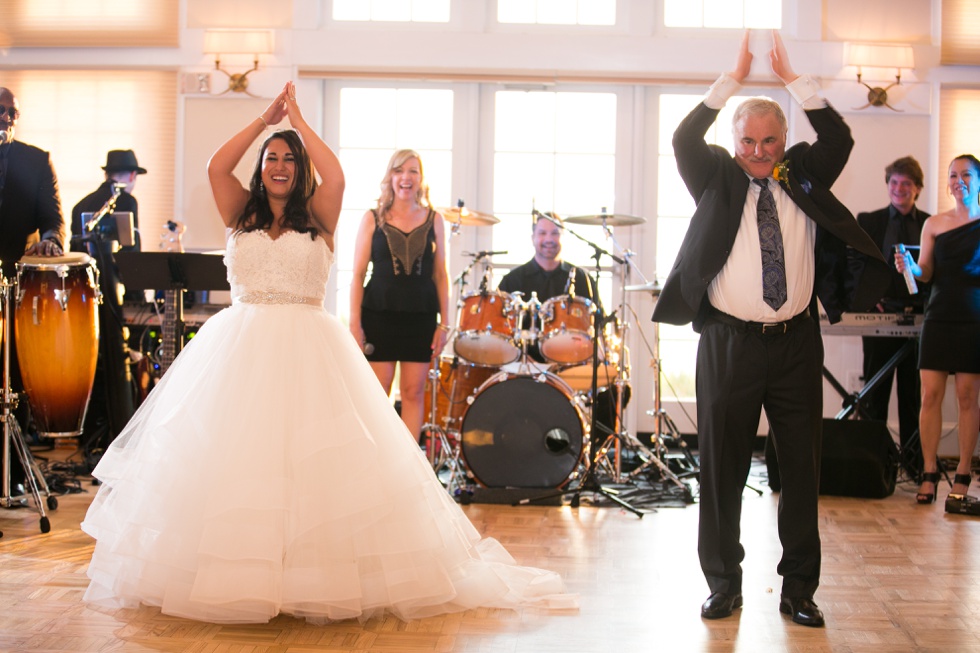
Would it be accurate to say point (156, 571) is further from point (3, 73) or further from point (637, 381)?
point (3, 73)

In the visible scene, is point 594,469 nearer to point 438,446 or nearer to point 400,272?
point 438,446

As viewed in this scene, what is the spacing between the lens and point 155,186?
7492 millimetres

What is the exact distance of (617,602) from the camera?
341 centimetres

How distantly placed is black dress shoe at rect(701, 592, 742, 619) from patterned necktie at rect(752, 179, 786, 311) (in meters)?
0.96

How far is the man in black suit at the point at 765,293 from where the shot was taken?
313 centimetres

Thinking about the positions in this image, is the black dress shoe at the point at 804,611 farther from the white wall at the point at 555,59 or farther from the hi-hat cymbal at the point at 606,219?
the white wall at the point at 555,59

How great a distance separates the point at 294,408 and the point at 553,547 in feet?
5.30

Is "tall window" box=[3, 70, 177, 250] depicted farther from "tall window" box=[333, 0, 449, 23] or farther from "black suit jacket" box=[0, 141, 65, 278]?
"black suit jacket" box=[0, 141, 65, 278]

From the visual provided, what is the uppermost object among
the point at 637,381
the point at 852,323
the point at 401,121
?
the point at 401,121

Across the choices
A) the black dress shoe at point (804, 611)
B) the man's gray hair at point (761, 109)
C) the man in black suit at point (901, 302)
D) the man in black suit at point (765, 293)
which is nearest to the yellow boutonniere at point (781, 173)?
the man in black suit at point (765, 293)

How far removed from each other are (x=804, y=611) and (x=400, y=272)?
2522 millimetres

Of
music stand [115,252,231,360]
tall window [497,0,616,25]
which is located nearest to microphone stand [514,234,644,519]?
music stand [115,252,231,360]

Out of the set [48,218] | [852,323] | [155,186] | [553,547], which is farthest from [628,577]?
[155,186]

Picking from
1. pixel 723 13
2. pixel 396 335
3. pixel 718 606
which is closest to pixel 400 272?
pixel 396 335
